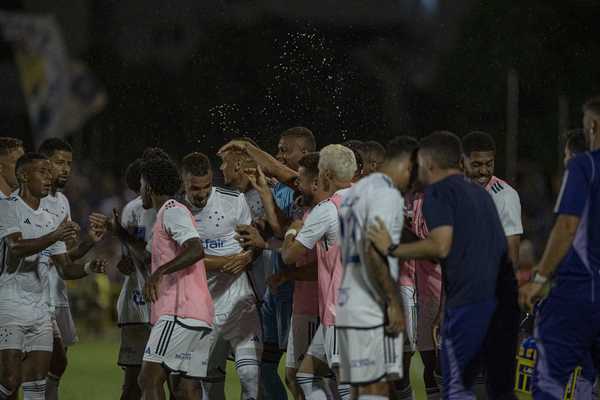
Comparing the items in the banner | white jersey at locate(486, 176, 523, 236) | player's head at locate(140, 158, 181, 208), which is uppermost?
the banner

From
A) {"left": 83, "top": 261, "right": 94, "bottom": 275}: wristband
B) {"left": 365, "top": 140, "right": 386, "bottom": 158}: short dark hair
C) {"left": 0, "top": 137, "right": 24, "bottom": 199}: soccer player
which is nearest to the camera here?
{"left": 83, "top": 261, "right": 94, "bottom": 275}: wristband

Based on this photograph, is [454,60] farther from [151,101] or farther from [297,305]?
[297,305]

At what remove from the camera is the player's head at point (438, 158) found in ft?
24.1

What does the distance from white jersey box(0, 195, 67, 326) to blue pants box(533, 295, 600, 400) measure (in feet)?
14.3

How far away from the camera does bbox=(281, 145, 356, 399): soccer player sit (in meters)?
8.35

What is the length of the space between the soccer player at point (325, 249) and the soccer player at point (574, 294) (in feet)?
5.42

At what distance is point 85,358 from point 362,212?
10.0m

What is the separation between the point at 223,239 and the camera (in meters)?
9.84

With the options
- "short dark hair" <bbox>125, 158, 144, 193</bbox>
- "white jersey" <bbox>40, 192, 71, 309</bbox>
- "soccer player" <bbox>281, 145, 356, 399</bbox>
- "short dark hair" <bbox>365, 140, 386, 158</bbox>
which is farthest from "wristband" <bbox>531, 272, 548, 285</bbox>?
"white jersey" <bbox>40, 192, 71, 309</bbox>

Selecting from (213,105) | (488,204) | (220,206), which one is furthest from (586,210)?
(213,105)

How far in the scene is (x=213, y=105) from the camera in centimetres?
3447

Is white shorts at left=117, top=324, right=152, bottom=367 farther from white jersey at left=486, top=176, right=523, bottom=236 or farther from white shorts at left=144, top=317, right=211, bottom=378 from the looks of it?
white jersey at left=486, top=176, right=523, bottom=236

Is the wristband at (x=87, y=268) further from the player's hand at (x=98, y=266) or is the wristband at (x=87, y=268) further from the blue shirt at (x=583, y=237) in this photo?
the blue shirt at (x=583, y=237)

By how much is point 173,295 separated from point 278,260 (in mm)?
1568
